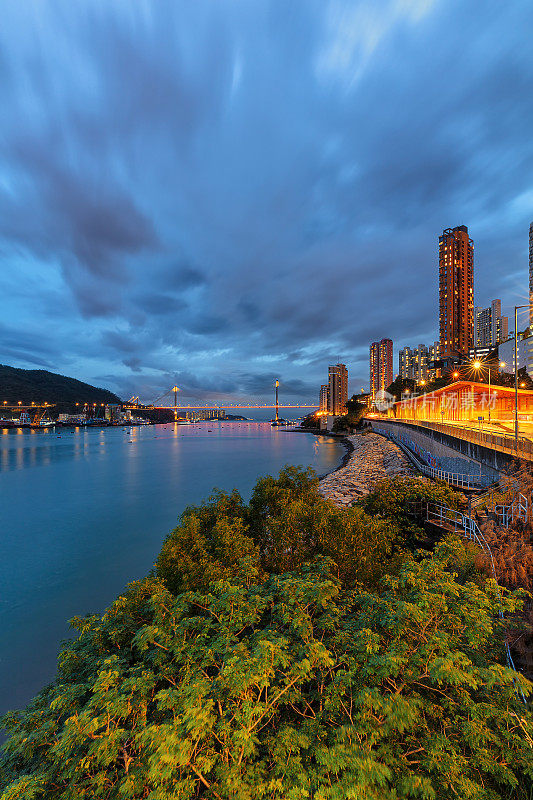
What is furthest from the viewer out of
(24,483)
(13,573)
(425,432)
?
(24,483)

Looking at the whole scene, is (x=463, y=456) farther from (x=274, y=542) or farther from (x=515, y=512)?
(x=274, y=542)

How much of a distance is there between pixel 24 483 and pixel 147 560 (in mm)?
31478

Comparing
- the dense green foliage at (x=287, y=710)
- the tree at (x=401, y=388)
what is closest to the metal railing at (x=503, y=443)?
the dense green foliage at (x=287, y=710)

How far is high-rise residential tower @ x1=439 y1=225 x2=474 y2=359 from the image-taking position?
138125 millimetres

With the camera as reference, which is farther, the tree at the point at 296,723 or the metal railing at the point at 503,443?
the metal railing at the point at 503,443

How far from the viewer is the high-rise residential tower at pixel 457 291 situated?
138 m

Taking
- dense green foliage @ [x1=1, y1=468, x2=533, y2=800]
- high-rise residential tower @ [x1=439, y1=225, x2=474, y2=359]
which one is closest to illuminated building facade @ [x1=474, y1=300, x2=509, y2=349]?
high-rise residential tower @ [x1=439, y1=225, x2=474, y2=359]

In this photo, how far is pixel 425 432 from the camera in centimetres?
3488

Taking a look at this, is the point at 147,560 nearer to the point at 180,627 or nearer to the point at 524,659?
the point at 180,627

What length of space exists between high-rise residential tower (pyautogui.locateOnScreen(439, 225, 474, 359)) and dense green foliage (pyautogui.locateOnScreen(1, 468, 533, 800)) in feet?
500

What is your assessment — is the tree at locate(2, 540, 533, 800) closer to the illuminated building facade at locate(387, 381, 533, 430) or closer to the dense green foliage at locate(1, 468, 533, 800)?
the dense green foliage at locate(1, 468, 533, 800)

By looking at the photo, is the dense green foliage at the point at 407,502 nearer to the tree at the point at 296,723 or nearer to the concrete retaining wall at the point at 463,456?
the concrete retaining wall at the point at 463,456

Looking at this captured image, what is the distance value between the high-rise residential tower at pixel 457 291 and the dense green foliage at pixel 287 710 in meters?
152

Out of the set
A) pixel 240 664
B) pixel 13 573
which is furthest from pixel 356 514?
pixel 13 573
